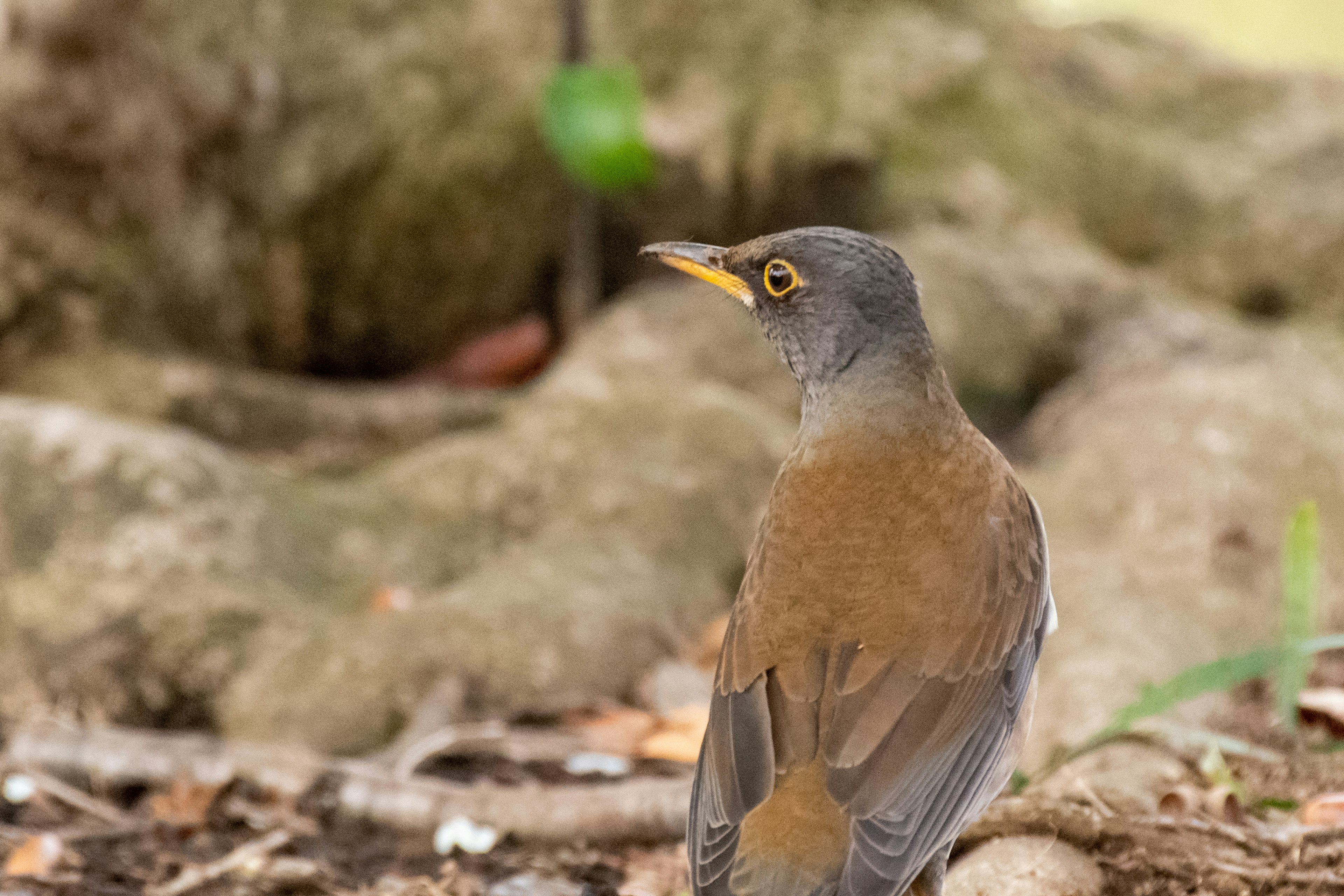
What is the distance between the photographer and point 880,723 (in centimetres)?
202

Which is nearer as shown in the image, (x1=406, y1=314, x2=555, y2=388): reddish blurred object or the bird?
the bird

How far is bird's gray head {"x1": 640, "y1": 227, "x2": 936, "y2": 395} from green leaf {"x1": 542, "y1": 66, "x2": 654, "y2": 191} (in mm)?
2663

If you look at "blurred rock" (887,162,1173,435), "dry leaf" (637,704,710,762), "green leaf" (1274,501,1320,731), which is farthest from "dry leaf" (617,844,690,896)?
"blurred rock" (887,162,1173,435)

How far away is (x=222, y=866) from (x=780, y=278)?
1.86m

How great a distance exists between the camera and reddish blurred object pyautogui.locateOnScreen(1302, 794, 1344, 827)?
7.98ft

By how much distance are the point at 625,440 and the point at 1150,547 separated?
6.26 ft

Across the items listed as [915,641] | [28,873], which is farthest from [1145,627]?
[28,873]

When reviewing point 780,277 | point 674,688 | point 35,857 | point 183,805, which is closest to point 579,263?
point 674,688

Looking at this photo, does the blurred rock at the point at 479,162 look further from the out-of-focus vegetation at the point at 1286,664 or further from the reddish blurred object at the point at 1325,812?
the reddish blurred object at the point at 1325,812

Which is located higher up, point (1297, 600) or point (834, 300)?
point (834, 300)

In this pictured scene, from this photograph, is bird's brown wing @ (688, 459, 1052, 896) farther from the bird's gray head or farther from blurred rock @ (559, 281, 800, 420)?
blurred rock @ (559, 281, 800, 420)

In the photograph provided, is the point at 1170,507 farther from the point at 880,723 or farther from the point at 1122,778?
the point at 880,723

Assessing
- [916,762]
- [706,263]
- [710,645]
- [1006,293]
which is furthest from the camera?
[1006,293]

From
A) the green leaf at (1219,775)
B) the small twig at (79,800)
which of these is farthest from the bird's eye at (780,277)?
the small twig at (79,800)
